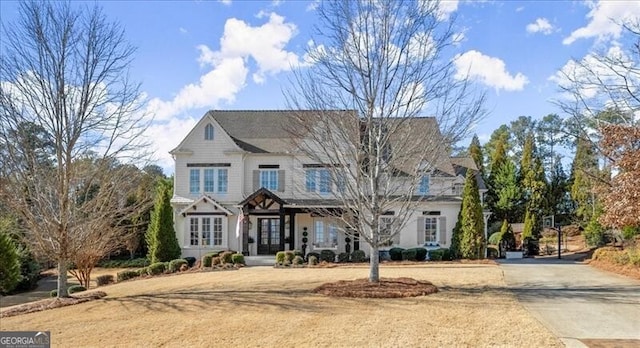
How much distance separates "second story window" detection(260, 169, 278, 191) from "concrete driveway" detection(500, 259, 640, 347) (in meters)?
13.5

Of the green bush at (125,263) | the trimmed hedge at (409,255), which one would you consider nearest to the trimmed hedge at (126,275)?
the green bush at (125,263)

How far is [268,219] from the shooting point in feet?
87.9

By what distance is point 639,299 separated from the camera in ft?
38.8

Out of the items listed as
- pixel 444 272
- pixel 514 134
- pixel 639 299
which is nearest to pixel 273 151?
pixel 444 272

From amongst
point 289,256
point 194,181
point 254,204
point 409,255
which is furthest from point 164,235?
point 409,255

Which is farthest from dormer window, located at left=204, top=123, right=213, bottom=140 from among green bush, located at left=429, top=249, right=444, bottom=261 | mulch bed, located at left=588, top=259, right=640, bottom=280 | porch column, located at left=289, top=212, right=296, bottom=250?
mulch bed, located at left=588, top=259, right=640, bottom=280

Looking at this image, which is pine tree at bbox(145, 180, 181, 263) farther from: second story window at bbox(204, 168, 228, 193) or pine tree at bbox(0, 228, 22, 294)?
pine tree at bbox(0, 228, 22, 294)

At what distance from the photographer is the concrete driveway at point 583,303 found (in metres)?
8.52

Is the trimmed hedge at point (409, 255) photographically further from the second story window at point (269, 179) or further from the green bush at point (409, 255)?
the second story window at point (269, 179)

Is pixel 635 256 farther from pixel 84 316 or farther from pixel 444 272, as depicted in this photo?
pixel 84 316

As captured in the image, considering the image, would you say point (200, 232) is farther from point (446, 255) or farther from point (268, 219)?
point (446, 255)

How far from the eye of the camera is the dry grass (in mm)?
8586

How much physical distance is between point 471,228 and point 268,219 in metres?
10.6

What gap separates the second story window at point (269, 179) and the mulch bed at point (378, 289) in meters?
13.4
